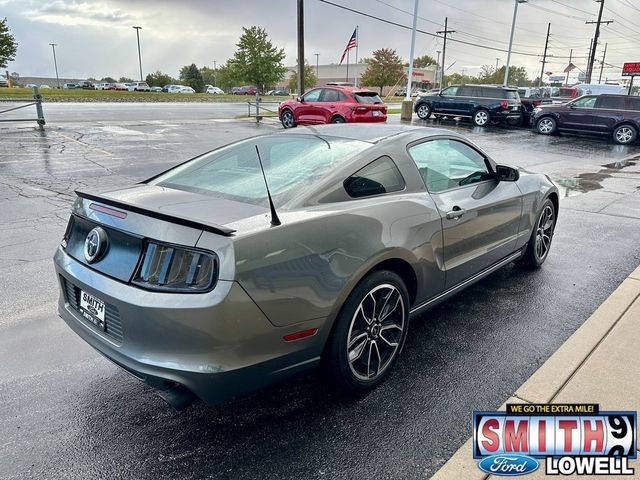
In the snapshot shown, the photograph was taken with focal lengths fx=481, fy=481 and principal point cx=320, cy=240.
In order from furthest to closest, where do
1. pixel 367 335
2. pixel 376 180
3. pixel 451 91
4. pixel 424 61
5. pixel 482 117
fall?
pixel 424 61 < pixel 451 91 < pixel 482 117 < pixel 376 180 < pixel 367 335

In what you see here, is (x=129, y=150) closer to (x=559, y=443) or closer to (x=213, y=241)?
(x=213, y=241)

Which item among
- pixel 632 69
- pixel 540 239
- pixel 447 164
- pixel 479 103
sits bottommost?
pixel 540 239

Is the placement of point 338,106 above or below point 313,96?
below

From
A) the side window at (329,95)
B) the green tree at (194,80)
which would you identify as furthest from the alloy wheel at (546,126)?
Result: the green tree at (194,80)

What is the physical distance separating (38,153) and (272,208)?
1149 cm

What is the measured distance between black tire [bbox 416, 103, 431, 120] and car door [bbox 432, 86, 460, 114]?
443mm

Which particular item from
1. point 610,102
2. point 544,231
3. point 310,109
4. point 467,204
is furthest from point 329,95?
point 467,204

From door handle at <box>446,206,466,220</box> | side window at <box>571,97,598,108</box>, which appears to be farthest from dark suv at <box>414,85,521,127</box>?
door handle at <box>446,206,466,220</box>

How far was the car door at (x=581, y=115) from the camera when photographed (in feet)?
62.9

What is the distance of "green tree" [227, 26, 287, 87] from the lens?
45.3 metres

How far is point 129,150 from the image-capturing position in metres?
12.6

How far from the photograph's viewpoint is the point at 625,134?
1839cm

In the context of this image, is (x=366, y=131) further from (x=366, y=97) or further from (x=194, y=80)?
(x=194, y=80)

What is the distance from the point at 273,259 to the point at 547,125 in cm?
2142
